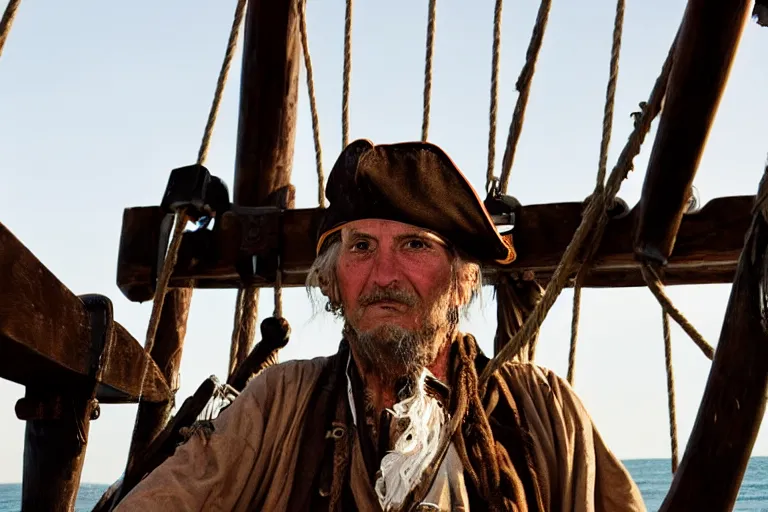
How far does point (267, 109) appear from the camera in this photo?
4.00 m

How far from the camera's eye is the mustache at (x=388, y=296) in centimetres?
240

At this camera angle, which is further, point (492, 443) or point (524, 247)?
point (524, 247)

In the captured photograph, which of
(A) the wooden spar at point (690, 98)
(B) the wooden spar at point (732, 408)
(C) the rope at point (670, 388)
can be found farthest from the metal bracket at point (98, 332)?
(C) the rope at point (670, 388)

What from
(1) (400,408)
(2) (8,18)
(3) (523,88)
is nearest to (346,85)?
(3) (523,88)

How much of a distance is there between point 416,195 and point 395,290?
0.24 metres

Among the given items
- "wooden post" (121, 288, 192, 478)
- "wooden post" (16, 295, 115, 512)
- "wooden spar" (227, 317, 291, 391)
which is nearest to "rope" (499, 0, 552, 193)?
"wooden spar" (227, 317, 291, 391)

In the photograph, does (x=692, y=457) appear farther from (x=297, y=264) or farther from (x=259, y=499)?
(x=297, y=264)

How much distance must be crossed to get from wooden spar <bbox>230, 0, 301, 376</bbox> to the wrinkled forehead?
151cm

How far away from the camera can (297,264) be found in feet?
12.0

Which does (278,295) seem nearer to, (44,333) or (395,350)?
(395,350)

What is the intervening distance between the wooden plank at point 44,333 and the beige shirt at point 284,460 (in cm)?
37

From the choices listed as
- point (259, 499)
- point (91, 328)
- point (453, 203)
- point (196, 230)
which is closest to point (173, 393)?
point (196, 230)

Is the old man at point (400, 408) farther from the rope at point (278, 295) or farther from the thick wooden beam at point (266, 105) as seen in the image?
the thick wooden beam at point (266, 105)

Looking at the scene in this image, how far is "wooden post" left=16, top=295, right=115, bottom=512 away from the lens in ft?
8.72
